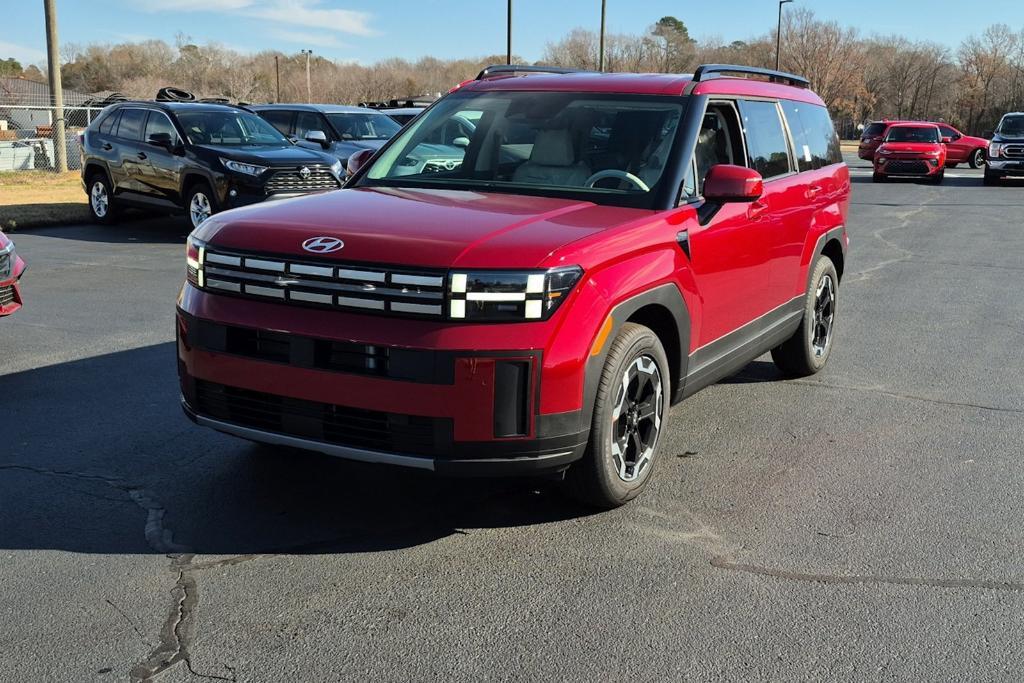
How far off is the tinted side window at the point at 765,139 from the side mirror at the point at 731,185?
2.98ft

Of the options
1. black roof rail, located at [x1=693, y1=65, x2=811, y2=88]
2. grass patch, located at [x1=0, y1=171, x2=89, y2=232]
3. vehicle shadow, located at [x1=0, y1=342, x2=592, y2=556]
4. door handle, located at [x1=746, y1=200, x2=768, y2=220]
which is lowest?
vehicle shadow, located at [x1=0, y1=342, x2=592, y2=556]

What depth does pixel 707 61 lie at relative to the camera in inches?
3433

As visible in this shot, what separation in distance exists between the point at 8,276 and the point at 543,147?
12.5ft

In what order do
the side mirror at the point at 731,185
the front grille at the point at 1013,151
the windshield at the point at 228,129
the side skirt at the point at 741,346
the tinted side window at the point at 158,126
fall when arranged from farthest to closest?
the front grille at the point at 1013,151 → the windshield at the point at 228,129 → the tinted side window at the point at 158,126 → the side skirt at the point at 741,346 → the side mirror at the point at 731,185

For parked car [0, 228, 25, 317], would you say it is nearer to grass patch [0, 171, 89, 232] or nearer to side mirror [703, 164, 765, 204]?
side mirror [703, 164, 765, 204]

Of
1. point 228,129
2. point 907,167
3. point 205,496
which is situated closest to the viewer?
point 205,496

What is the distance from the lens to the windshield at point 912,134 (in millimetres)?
29359

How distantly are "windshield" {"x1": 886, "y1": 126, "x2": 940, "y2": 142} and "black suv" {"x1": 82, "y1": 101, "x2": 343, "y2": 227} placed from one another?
799 inches

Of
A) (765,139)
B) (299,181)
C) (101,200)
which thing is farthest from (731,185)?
(101,200)

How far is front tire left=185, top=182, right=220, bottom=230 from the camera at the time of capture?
1414 cm

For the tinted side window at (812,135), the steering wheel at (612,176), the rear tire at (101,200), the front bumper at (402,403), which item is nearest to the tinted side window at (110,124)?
the rear tire at (101,200)

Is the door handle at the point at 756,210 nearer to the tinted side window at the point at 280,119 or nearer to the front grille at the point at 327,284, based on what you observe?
the front grille at the point at 327,284

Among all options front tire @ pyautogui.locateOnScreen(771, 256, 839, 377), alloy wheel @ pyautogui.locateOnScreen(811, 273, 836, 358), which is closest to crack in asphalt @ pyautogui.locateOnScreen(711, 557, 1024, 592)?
front tire @ pyautogui.locateOnScreen(771, 256, 839, 377)

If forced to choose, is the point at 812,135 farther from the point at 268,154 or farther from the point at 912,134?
the point at 912,134
